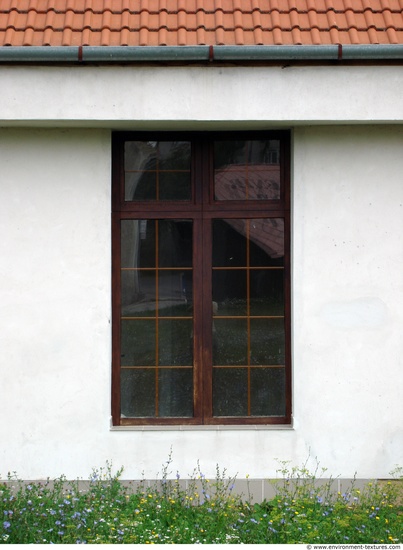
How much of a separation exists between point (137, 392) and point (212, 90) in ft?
9.04

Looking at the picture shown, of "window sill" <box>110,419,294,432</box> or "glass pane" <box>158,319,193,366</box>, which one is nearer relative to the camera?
"window sill" <box>110,419,294,432</box>

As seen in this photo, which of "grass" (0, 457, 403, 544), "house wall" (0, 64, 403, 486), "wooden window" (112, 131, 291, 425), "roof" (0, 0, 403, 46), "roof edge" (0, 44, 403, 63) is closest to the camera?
"grass" (0, 457, 403, 544)

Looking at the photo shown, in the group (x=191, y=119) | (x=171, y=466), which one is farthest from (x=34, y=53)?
(x=171, y=466)

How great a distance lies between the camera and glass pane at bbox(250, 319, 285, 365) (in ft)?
27.2

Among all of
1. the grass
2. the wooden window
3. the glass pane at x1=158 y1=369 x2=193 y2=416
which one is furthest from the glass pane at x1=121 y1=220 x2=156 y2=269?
the grass

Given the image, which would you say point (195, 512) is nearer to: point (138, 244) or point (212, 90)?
point (138, 244)

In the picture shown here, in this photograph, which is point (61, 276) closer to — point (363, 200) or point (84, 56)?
point (84, 56)

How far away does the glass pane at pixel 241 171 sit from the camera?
27.3 ft


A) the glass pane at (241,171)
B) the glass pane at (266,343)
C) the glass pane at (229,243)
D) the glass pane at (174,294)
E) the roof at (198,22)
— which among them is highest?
the roof at (198,22)

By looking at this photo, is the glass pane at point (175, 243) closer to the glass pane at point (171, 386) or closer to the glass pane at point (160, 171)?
the glass pane at point (160, 171)

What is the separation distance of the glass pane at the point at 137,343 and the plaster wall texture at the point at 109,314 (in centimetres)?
25

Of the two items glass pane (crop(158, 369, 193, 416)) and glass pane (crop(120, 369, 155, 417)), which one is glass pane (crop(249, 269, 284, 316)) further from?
glass pane (crop(120, 369, 155, 417))

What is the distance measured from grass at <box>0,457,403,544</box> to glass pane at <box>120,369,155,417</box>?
0.54 meters

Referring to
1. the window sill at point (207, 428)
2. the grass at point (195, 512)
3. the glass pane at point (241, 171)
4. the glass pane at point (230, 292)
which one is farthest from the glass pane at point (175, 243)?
the grass at point (195, 512)
